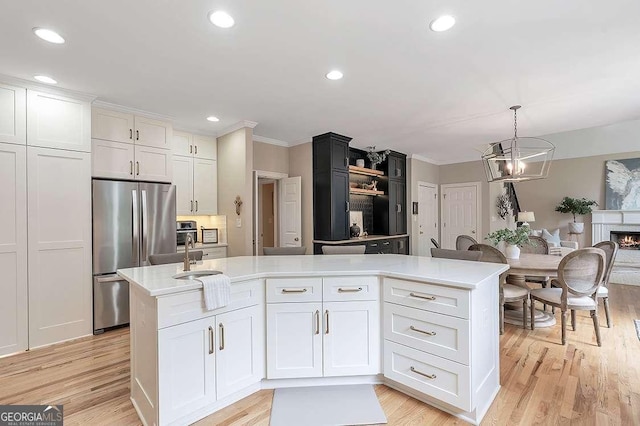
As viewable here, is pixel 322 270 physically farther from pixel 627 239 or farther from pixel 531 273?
pixel 627 239

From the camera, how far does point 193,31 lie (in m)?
2.23

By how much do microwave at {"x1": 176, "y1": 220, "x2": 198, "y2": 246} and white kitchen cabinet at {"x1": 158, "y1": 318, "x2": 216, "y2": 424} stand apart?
2582 millimetres

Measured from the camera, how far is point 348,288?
228cm

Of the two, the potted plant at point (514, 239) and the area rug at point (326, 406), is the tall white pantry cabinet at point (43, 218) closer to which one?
the area rug at point (326, 406)

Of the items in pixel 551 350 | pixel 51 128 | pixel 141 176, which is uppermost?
pixel 51 128

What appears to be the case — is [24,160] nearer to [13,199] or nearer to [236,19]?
[13,199]

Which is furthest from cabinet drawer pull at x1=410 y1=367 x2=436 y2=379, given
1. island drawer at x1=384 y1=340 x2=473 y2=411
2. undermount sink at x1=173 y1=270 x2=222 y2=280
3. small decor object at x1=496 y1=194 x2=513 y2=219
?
small decor object at x1=496 y1=194 x2=513 y2=219

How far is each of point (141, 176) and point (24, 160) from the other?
1.06 metres

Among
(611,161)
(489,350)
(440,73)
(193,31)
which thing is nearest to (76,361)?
(193,31)

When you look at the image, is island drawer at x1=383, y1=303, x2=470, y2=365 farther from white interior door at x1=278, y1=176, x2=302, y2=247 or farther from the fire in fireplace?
the fire in fireplace

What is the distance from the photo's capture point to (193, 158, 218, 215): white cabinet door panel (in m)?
4.65

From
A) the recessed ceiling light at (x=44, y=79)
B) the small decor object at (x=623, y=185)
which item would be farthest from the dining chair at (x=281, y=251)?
the small decor object at (x=623, y=185)

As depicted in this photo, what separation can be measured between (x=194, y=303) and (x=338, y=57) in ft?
7.18

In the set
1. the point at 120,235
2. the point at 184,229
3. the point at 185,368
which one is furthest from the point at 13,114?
the point at 185,368
